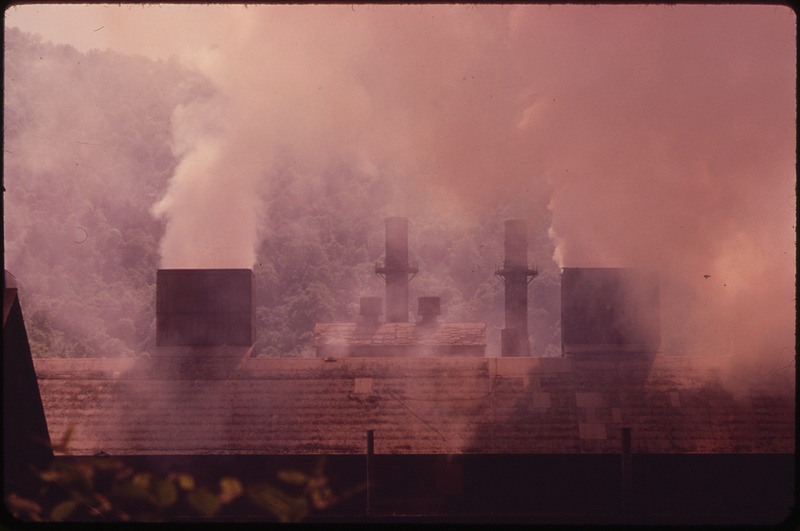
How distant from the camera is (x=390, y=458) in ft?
82.4

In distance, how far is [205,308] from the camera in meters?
33.2

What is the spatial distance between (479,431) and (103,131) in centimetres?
13066

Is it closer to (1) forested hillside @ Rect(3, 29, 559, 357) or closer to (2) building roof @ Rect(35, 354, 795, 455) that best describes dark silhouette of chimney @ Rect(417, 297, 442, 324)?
(2) building roof @ Rect(35, 354, 795, 455)

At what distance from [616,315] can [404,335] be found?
14780mm

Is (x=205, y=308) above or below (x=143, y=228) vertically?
below

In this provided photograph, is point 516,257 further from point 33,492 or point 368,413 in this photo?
point 33,492

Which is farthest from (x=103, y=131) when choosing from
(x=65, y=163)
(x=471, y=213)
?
(x=471, y=213)

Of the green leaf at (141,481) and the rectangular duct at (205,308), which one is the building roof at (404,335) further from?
the green leaf at (141,481)

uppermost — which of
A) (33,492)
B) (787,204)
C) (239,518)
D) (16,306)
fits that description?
(787,204)

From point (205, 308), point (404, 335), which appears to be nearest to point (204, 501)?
point (205, 308)

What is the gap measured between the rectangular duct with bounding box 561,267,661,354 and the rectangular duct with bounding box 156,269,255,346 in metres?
11.5

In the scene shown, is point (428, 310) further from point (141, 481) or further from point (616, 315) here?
point (141, 481)

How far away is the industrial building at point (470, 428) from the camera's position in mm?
25047

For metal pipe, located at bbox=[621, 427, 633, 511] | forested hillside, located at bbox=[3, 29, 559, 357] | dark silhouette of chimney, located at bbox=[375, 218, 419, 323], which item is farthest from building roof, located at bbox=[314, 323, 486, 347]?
forested hillside, located at bbox=[3, 29, 559, 357]
